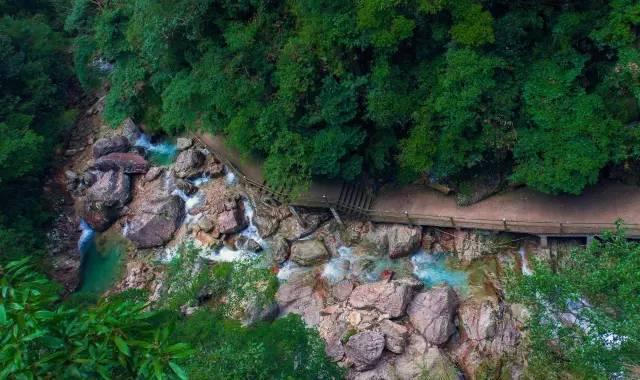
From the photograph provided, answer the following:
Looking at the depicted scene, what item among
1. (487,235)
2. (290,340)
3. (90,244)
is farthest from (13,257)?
(487,235)

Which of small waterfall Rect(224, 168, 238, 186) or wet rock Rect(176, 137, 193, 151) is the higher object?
wet rock Rect(176, 137, 193, 151)

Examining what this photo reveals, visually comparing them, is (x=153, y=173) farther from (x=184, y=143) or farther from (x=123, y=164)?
(x=184, y=143)

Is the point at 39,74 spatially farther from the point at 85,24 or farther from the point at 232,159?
the point at 232,159

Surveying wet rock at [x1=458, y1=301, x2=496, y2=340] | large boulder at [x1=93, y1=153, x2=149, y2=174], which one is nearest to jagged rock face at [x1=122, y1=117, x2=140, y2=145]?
large boulder at [x1=93, y1=153, x2=149, y2=174]

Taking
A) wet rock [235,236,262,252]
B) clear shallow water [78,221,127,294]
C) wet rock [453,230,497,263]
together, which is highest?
wet rock [453,230,497,263]

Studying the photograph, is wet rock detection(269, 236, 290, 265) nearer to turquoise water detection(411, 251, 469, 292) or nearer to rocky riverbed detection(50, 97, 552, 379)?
rocky riverbed detection(50, 97, 552, 379)

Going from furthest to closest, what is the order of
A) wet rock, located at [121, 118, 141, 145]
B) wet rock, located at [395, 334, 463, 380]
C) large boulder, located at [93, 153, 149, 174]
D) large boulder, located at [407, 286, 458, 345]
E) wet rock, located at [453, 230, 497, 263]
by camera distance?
wet rock, located at [121, 118, 141, 145]
large boulder, located at [93, 153, 149, 174]
wet rock, located at [453, 230, 497, 263]
large boulder, located at [407, 286, 458, 345]
wet rock, located at [395, 334, 463, 380]

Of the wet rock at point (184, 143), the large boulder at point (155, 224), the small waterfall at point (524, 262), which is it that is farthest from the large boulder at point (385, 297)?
the wet rock at point (184, 143)
